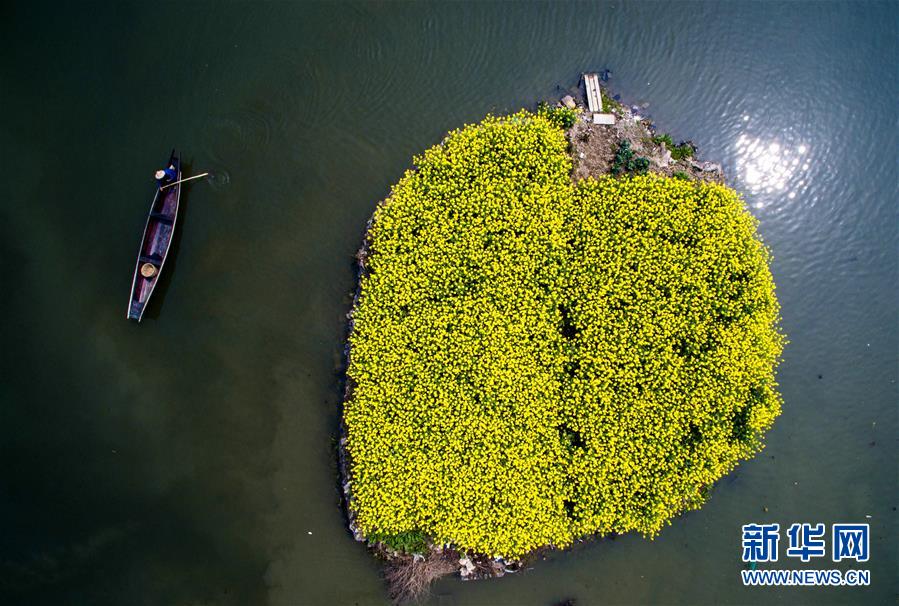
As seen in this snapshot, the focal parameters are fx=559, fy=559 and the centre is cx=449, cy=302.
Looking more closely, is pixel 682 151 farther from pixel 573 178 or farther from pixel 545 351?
pixel 545 351

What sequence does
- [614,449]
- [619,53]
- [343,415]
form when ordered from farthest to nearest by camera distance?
[619,53], [343,415], [614,449]

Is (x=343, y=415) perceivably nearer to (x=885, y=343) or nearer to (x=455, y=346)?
(x=455, y=346)

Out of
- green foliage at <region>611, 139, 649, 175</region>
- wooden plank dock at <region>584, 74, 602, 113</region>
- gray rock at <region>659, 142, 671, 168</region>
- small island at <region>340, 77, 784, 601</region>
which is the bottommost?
small island at <region>340, 77, 784, 601</region>

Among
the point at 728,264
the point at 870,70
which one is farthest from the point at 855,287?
the point at 870,70

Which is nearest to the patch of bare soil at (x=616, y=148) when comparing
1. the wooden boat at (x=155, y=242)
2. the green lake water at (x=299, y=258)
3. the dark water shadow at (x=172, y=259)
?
the green lake water at (x=299, y=258)

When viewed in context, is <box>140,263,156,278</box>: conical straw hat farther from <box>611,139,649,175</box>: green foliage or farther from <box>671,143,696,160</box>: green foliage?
<box>671,143,696,160</box>: green foliage

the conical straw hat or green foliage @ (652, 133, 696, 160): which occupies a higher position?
green foliage @ (652, 133, 696, 160)

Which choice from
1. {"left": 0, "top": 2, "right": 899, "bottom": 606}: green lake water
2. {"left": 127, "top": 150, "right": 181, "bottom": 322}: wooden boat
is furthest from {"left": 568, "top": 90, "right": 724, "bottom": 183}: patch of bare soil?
{"left": 127, "top": 150, "right": 181, "bottom": 322}: wooden boat

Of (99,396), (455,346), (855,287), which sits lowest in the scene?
(99,396)
